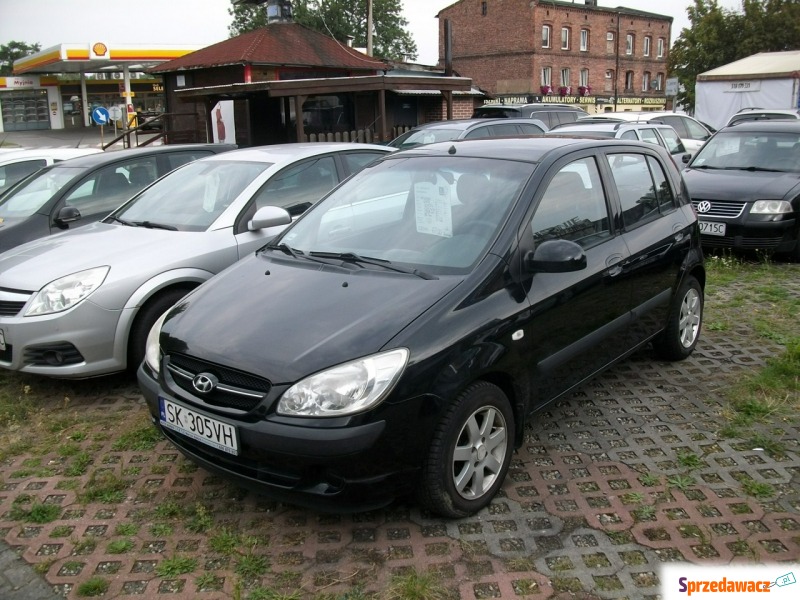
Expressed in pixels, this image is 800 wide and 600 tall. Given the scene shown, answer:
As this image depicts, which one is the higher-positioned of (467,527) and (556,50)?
(556,50)

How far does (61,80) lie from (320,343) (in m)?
50.0

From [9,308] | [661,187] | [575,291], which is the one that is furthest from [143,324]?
[661,187]

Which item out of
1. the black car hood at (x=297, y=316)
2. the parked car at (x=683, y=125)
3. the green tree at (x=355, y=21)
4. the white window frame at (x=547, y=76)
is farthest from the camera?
the green tree at (x=355, y=21)

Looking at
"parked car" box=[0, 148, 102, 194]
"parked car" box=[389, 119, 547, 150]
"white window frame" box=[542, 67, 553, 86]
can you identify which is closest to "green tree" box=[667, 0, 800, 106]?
"white window frame" box=[542, 67, 553, 86]

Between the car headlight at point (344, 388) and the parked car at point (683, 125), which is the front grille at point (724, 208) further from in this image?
the parked car at point (683, 125)

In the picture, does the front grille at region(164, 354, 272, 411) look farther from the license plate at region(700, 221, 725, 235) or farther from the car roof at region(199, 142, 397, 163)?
the license plate at region(700, 221, 725, 235)

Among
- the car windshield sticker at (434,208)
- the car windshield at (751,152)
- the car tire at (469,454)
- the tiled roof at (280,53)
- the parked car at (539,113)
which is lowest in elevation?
the car tire at (469,454)

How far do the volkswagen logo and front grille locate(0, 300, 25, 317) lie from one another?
2.27 metres

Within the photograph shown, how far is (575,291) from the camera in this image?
3820mm

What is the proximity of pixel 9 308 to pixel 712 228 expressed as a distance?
7.46 meters

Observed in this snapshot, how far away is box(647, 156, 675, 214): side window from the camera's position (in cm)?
492

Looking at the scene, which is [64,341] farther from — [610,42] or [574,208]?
[610,42]

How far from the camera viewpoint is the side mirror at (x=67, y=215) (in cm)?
650

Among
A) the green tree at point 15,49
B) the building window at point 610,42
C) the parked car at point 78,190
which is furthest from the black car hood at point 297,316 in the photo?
the green tree at point 15,49
